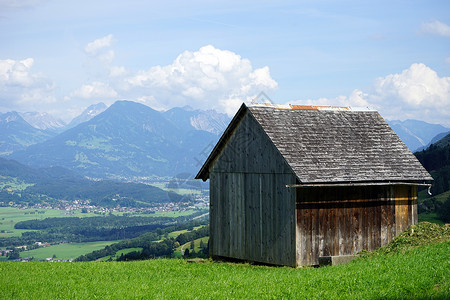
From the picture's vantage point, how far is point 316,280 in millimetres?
17047

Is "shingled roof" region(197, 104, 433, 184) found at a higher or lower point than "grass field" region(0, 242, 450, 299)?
higher

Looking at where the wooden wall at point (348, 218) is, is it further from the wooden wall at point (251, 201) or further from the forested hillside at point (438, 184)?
the forested hillside at point (438, 184)

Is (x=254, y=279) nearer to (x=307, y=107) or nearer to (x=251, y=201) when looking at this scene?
(x=251, y=201)

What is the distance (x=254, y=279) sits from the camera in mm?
18734

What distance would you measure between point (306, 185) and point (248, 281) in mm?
5229

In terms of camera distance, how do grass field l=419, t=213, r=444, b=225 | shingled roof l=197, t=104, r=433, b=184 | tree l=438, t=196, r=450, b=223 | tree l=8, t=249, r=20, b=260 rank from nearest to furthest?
1. shingled roof l=197, t=104, r=433, b=184
2. grass field l=419, t=213, r=444, b=225
3. tree l=438, t=196, r=450, b=223
4. tree l=8, t=249, r=20, b=260

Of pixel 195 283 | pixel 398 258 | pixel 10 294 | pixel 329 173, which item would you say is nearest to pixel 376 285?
pixel 398 258

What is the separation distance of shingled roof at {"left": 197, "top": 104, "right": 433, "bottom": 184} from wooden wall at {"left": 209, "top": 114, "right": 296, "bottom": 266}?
1.72 feet

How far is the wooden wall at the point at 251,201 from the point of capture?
22.8m

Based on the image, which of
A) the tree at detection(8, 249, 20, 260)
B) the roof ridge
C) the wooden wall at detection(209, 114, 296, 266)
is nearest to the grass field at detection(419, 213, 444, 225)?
the roof ridge

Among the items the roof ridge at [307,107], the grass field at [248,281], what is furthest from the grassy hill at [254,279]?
the roof ridge at [307,107]

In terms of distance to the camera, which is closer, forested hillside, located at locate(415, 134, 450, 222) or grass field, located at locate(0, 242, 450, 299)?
grass field, located at locate(0, 242, 450, 299)

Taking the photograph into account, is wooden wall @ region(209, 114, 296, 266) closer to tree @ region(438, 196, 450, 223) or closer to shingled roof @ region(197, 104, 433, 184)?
shingled roof @ region(197, 104, 433, 184)

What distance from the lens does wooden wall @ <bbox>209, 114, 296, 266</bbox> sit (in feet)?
74.8
